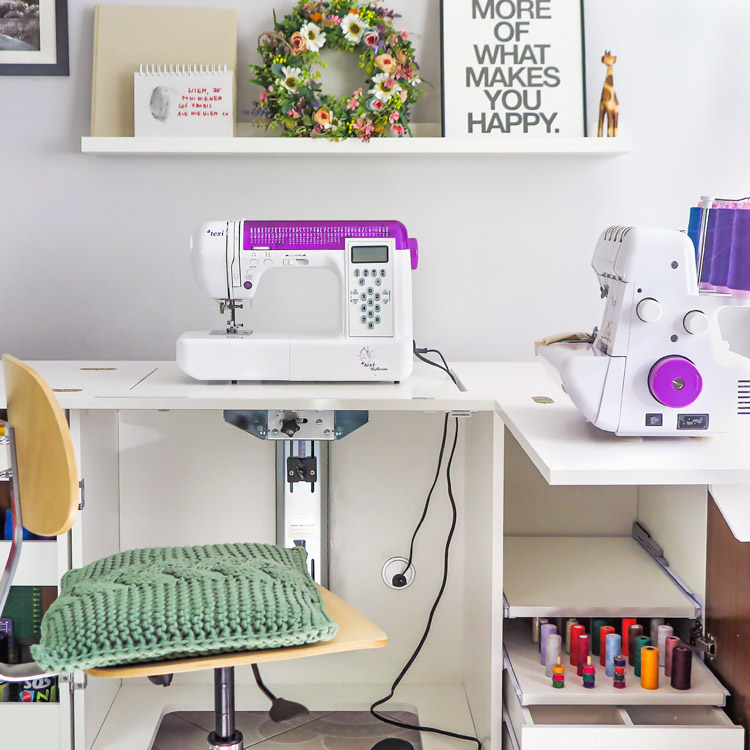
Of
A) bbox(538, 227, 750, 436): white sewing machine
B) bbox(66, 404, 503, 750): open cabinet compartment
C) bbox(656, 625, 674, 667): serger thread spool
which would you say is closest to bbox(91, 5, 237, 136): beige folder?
bbox(66, 404, 503, 750): open cabinet compartment

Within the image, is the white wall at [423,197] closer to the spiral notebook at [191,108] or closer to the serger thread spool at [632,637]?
the spiral notebook at [191,108]

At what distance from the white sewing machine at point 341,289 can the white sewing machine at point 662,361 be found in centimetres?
51

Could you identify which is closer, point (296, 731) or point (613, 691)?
point (613, 691)

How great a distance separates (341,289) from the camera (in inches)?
72.3

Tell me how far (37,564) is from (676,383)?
127cm

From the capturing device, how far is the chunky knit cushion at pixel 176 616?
1.17 metres

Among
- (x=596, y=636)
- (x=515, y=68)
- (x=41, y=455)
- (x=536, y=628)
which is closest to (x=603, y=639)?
(x=596, y=636)

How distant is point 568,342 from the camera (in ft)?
5.33

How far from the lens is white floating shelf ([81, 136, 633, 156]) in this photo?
207 centimetres

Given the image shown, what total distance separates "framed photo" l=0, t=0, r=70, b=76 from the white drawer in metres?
1.79

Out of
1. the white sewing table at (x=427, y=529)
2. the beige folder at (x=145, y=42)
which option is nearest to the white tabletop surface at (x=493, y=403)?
the white sewing table at (x=427, y=529)

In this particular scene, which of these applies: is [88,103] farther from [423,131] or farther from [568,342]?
[568,342]

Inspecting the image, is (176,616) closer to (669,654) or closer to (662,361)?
(662,361)

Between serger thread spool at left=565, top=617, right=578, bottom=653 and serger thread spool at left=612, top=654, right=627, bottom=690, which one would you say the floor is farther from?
serger thread spool at left=612, top=654, right=627, bottom=690
